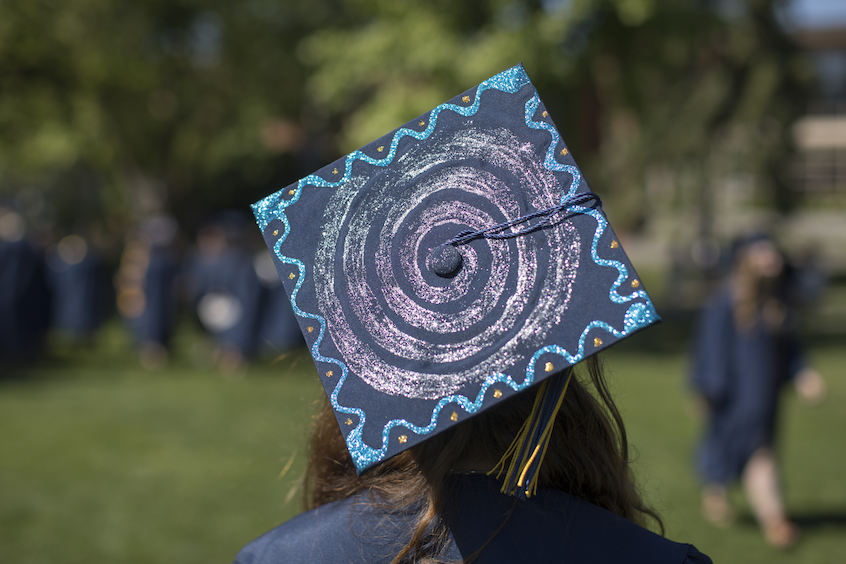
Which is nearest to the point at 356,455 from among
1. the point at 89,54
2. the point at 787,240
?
the point at 89,54

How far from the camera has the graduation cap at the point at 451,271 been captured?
52.7 inches

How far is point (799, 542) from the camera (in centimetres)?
490

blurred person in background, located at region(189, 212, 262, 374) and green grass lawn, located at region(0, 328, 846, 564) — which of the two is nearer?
green grass lawn, located at region(0, 328, 846, 564)

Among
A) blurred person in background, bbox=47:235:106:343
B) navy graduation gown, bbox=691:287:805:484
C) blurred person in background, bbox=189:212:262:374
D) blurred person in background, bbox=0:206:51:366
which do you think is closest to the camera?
navy graduation gown, bbox=691:287:805:484

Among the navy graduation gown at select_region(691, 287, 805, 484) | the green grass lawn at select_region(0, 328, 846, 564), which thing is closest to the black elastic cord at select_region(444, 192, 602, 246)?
the green grass lawn at select_region(0, 328, 846, 564)

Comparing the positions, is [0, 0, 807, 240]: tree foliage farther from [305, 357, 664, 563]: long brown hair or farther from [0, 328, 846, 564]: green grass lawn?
[305, 357, 664, 563]: long brown hair

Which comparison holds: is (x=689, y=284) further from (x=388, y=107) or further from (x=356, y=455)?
(x=356, y=455)

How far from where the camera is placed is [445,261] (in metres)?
1.41

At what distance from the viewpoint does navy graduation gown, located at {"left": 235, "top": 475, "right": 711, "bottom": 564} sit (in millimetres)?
1309

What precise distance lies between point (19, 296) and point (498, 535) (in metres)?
11.9

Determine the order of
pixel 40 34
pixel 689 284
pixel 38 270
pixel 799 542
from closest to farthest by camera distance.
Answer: pixel 799 542 < pixel 38 270 < pixel 40 34 < pixel 689 284

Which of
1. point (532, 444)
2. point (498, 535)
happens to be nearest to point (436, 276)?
point (532, 444)

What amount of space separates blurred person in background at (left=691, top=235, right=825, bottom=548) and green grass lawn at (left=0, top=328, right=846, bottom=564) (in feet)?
1.08

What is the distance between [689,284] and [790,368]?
17.9m
